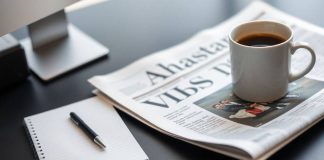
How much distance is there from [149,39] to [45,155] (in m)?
0.34

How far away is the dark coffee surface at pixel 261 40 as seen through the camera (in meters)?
0.75

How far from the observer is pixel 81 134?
2.43ft

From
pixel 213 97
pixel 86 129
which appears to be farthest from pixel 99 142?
pixel 213 97

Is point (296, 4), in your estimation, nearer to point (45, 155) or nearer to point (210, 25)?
point (210, 25)

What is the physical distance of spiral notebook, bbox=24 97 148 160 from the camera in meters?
0.70

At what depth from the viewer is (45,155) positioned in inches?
27.8

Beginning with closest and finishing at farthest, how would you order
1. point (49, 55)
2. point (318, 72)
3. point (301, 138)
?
point (301, 138)
point (318, 72)
point (49, 55)

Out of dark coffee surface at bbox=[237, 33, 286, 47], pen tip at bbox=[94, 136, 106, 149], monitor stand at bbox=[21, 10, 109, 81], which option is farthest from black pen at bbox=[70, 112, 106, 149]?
dark coffee surface at bbox=[237, 33, 286, 47]

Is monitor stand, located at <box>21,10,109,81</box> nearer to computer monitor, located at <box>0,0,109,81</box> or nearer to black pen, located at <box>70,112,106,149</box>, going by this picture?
computer monitor, located at <box>0,0,109,81</box>

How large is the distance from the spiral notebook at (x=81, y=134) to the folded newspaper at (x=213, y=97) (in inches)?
1.2

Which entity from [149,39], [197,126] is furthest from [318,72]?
[149,39]

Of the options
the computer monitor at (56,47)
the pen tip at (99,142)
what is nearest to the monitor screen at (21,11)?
the computer monitor at (56,47)

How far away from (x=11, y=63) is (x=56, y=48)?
12cm

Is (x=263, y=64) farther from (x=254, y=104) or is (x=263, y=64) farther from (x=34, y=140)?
(x=34, y=140)
